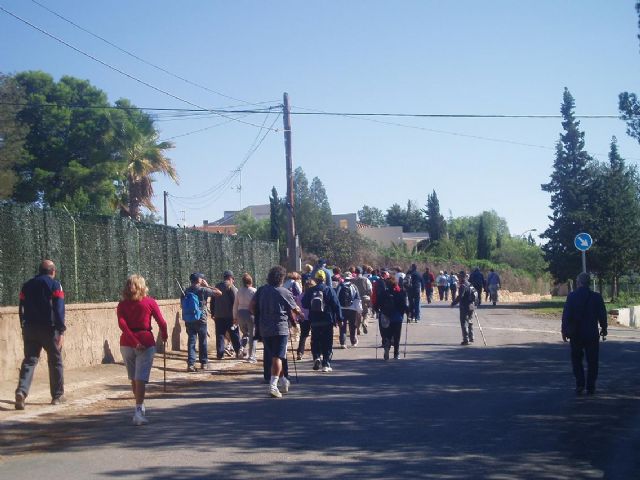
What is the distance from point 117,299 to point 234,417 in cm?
736

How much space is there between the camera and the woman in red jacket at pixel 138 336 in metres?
9.99

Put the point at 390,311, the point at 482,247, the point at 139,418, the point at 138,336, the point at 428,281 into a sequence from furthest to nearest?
the point at 482,247
the point at 428,281
the point at 390,311
the point at 138,336
the point at 139,418

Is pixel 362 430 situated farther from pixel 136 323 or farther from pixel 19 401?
pixel 19 401

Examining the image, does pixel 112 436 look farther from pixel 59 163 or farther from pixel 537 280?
pixel 537 280

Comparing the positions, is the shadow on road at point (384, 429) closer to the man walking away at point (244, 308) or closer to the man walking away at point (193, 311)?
the man walking away at point (193, 311)

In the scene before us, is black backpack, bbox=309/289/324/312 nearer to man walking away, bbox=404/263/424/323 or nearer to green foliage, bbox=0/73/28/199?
man walking away, bbox=404/263/424/323

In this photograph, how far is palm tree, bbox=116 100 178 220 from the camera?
116ft

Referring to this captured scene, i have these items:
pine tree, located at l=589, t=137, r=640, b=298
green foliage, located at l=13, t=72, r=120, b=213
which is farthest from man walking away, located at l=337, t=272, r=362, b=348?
pine tree, located at l=589, t=137, r=640, b=298

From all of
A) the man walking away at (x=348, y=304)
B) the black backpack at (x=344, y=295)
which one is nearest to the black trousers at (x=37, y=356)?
the man walking away at (x=348, y=304)

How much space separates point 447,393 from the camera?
12258mm

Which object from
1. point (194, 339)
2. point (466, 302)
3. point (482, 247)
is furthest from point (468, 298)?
point (482, 247)

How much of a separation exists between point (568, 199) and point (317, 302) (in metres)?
32.7

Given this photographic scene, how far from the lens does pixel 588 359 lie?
39.7 feet

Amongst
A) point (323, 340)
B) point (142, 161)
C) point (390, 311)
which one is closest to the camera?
point (323, 340)
